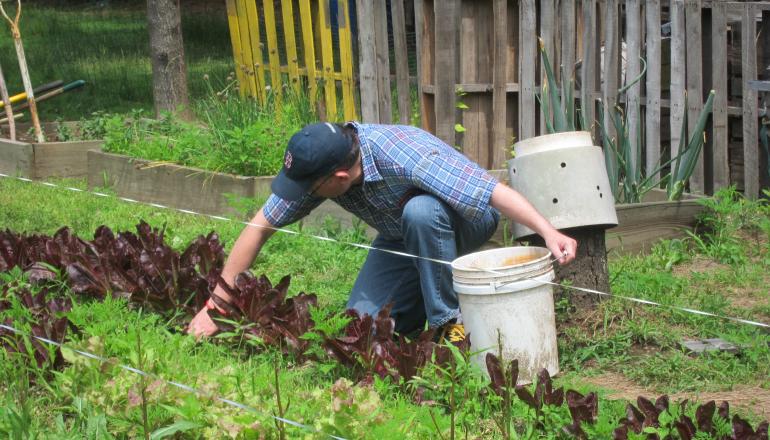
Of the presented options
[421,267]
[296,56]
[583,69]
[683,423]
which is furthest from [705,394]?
[296,56]

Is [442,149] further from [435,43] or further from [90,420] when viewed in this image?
[435,43]

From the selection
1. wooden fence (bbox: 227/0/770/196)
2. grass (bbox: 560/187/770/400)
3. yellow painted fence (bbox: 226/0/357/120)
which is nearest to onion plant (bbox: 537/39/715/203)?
grass (bbox: 560/187/770/400)

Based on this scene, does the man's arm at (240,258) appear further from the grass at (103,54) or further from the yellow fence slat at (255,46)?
the grass at (103,54)

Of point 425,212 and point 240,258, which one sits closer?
point 425,212

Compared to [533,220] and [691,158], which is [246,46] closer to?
[691,158]

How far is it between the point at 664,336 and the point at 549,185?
0.85 meters

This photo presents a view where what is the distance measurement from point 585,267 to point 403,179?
0.99 meters

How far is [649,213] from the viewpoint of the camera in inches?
239

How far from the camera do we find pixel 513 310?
410 centimetres

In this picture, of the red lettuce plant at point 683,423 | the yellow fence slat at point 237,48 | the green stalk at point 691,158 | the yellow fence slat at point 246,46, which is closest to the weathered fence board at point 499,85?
the green stalk at point 691,158

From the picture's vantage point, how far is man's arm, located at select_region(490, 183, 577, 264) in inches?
157

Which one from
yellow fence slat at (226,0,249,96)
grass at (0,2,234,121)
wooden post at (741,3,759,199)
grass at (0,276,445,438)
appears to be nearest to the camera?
grass at (0,276,445,438)

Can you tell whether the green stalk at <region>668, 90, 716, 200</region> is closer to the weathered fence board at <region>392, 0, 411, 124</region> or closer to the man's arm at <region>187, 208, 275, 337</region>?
the weathered fence board at <region>392, 0, 411, 124</region>

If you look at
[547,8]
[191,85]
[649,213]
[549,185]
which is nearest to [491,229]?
[549,185]
